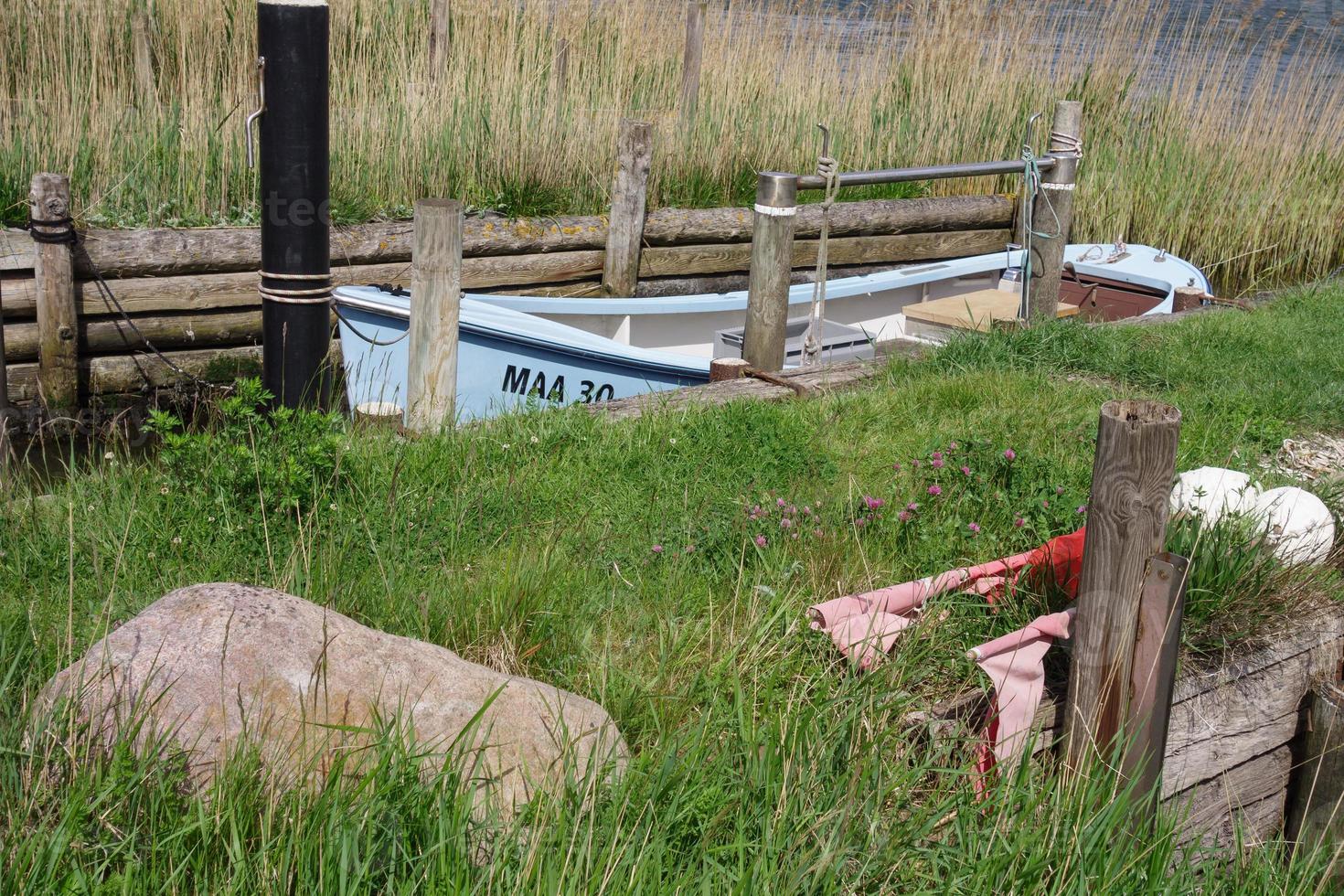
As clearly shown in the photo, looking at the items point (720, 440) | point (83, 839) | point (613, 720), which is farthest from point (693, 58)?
point (83, 839)

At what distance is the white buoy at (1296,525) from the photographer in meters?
3.97

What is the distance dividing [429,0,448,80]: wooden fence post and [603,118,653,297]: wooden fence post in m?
1.81

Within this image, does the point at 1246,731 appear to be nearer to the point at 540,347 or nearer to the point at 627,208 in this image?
the point at 540,347

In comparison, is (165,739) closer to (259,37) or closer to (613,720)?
(613,720)

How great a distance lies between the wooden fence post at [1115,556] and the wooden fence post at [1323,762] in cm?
99

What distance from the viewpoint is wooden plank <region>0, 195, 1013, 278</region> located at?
7863 mm

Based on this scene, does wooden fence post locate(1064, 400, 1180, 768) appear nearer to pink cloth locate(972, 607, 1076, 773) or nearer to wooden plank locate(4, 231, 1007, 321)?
pink cloth locate(972, 607, 1076, 773)

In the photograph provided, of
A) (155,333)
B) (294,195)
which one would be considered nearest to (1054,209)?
(294,195)

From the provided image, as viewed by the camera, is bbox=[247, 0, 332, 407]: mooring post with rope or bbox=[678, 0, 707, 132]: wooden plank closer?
bbox=[247, 0, 332, 407]: mooring post with rope

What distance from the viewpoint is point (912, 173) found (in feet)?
24.3

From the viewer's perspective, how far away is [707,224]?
9938mm

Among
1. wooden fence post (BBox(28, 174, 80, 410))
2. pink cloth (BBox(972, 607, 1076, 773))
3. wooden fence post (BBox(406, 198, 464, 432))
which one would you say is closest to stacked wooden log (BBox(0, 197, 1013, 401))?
wooden fence post (BBox(28, 174, 80, 410))

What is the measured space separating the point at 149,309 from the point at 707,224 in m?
4.17

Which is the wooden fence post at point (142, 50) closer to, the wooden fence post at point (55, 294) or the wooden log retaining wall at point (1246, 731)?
the wooden fence post at point (55, 294)
